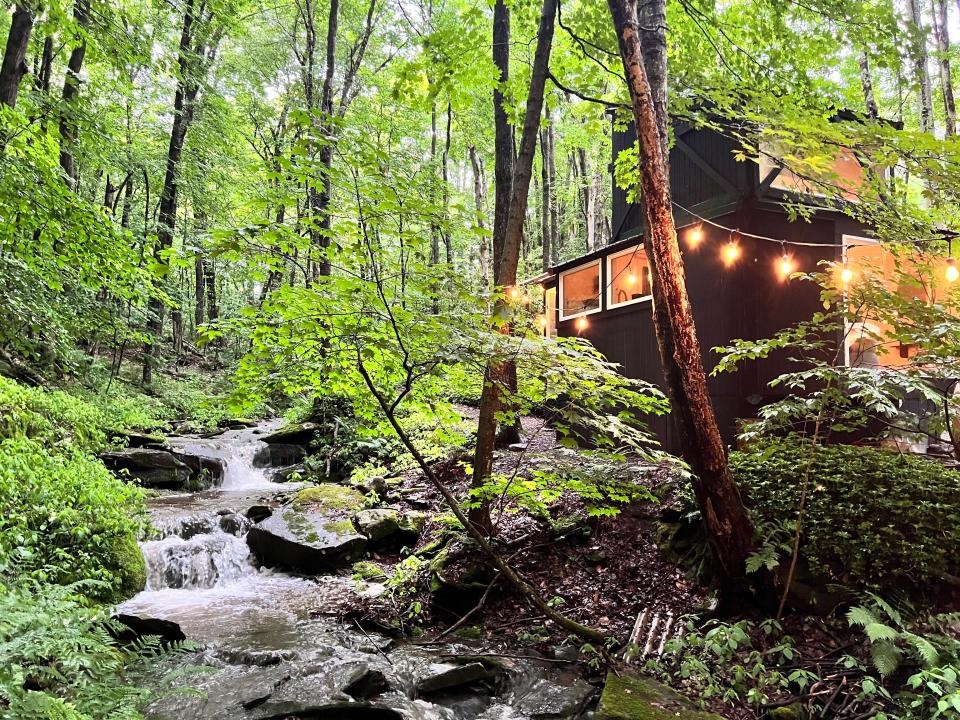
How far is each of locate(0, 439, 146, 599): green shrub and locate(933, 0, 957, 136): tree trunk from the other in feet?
60.6

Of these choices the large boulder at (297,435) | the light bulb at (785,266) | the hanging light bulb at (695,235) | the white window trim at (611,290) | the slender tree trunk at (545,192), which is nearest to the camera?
the light bulb at (785,266)

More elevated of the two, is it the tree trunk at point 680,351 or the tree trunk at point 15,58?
the tree trunk at point 15,58

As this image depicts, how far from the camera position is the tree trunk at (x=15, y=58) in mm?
7340

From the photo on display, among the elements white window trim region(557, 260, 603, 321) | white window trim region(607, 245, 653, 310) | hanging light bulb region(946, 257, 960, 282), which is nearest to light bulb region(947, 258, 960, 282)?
hanging light bulb region(946, 257, 960, 282)

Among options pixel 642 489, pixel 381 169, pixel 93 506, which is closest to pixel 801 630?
pixel 642 489

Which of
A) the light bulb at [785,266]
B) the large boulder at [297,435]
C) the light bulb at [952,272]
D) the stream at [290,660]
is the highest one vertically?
the light bulb at [785,266]

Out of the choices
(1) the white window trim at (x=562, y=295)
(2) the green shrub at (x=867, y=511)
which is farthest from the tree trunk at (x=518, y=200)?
(1) the white window trim at (x=562, y=295)

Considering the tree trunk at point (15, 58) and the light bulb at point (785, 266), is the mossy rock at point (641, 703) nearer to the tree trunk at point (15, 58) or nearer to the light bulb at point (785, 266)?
the light bulb at point (785, 266)

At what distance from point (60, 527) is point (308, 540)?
309 cm

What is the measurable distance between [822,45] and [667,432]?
6488 millimetres

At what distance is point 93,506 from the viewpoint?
6215mm

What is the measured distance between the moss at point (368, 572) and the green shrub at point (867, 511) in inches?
197

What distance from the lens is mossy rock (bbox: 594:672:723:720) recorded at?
3.63 metres

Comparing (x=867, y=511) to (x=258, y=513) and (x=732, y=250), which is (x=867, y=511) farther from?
(x=258, y=513)
